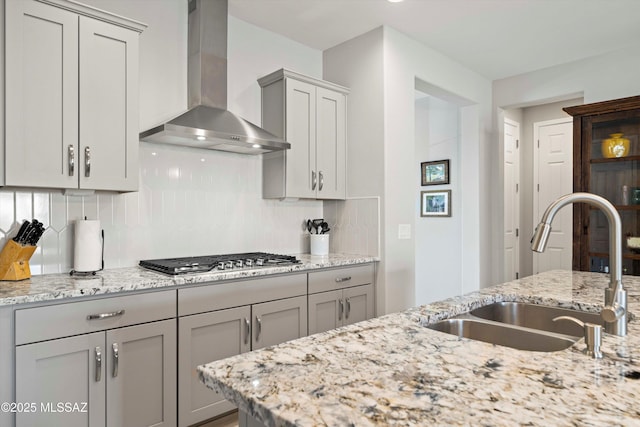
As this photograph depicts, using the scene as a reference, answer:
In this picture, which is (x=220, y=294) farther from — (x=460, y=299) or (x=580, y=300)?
(x=580, y=300)

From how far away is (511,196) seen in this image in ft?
17.2

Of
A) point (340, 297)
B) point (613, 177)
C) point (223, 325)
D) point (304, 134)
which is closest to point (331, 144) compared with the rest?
point (304, 134)

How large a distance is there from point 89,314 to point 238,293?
782mm

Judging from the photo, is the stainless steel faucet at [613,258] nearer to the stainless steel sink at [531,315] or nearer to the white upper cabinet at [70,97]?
the stainless steel sink at [531,315]

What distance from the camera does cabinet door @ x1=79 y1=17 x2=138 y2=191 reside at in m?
2.17

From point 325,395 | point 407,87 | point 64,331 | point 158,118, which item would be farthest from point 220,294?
point 407,87

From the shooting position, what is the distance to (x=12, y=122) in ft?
6.41

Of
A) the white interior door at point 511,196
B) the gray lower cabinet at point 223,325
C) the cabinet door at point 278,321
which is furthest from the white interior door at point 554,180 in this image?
the gray lower cabinet at point 223,325

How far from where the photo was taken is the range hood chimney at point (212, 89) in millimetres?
2613

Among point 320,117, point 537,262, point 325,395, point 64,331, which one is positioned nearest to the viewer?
point 325,395

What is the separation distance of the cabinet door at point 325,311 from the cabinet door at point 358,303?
67mm

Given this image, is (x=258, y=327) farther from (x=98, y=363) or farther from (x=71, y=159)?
(x=71, y=159)

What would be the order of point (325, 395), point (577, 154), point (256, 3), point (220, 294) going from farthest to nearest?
point (577, 154), point (256, 3), point (220, 294), point (325, 395)

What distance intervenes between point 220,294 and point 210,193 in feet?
3.07
